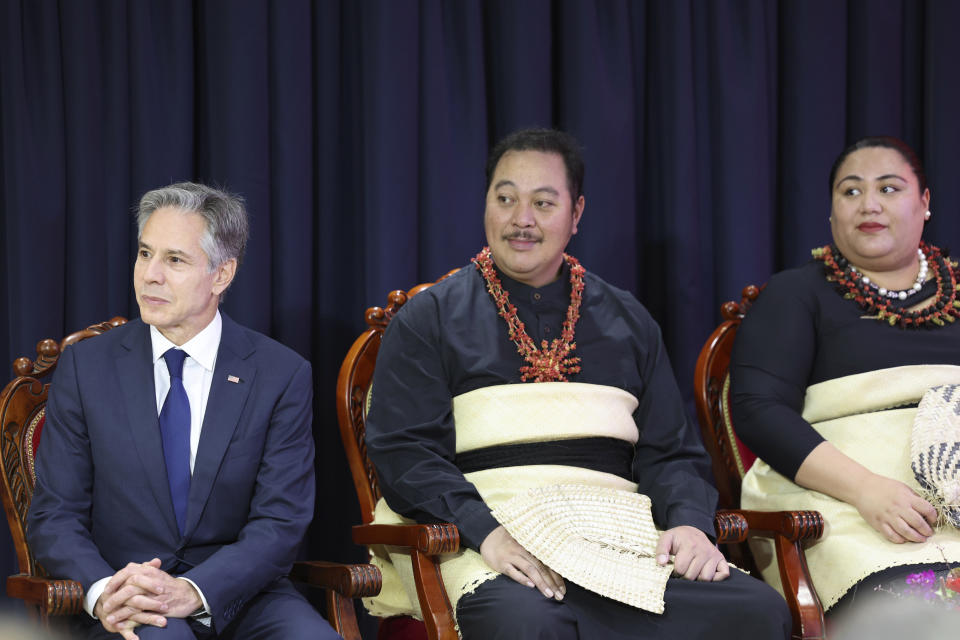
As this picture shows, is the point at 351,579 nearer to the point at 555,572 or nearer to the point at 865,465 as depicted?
the point at 555,572

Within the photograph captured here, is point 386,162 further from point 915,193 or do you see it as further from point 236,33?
point 915,193

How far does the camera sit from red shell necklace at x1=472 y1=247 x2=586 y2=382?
108 inches

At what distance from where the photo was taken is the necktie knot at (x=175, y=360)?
2.48m

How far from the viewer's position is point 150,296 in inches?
98.0

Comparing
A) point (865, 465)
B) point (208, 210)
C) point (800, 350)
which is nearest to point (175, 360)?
point (208, 210)

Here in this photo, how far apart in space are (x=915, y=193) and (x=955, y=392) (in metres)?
0.65

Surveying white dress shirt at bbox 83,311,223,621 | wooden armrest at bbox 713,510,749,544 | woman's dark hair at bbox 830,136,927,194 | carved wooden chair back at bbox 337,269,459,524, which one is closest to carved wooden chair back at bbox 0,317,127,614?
white dress shirt at bbox 83,311,223,621

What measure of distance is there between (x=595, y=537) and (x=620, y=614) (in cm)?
19

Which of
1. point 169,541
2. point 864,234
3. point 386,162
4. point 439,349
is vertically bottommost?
point 169,541

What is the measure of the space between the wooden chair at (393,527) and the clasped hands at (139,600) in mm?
483

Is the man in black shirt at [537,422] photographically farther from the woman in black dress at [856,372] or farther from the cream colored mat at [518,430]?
the woman in black dress at [856,372]

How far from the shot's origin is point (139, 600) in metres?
2.14

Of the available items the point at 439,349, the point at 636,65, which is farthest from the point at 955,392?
the point at 636,65

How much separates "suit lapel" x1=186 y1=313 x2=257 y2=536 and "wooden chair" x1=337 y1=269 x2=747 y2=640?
378mm
